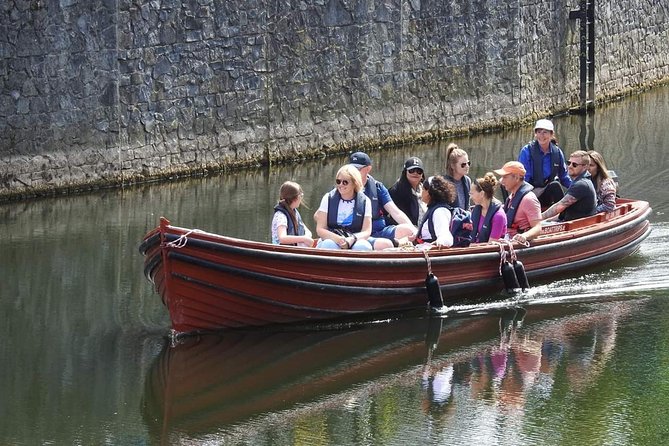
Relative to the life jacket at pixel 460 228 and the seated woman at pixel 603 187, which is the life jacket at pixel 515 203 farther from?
the seated woman at pixel 603 187

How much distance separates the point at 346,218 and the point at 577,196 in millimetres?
2846

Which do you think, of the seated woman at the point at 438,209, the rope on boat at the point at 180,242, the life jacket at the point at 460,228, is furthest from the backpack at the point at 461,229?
the rope on boat at the point at 180,242

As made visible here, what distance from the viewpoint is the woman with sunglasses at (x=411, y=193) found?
1302cm

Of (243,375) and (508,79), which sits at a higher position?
(508,79)

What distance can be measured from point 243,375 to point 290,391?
0.53 meters

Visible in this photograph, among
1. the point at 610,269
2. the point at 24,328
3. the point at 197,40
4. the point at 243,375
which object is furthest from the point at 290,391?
the point at 197,40

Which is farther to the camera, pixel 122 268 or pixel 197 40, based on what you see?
pixel 197 40

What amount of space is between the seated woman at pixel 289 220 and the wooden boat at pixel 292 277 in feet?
1.27

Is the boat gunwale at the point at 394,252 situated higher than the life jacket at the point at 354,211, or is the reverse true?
the life jacket at the point at 354,211

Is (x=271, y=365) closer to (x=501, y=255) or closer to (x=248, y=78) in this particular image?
(x=501, y=255)

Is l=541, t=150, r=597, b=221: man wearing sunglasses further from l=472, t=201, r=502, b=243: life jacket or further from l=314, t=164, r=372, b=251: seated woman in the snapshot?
l=314, t=164, r=372, b=251: seated woman

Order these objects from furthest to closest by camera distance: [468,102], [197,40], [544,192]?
[468,102] < [197,40] < [544,192]

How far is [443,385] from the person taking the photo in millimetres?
10242

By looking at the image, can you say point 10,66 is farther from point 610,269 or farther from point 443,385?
point 443,385
